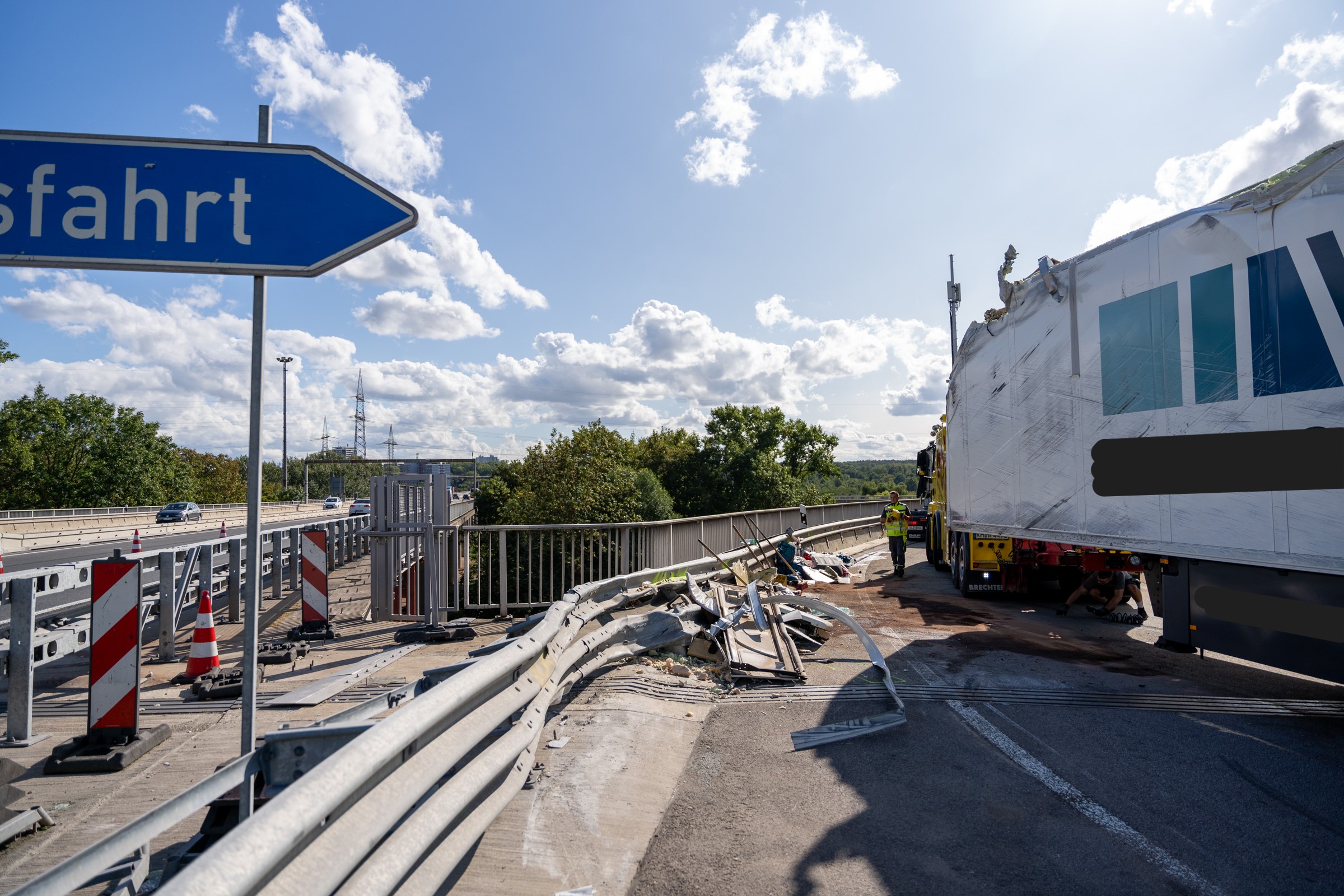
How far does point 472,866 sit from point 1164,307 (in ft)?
21.5

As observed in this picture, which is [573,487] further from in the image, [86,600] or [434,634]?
[86,600]

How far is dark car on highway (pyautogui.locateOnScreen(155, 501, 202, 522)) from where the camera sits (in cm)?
4584

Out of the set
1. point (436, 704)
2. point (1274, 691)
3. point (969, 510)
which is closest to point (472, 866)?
point (436, 704)

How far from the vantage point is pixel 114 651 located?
4.59 m

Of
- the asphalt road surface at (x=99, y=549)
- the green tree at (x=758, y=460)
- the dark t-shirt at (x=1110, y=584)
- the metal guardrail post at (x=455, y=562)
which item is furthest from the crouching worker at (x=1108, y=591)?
the green tree at (x=758, y=460)

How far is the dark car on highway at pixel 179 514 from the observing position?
Answer: 150ft

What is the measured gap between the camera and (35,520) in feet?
116

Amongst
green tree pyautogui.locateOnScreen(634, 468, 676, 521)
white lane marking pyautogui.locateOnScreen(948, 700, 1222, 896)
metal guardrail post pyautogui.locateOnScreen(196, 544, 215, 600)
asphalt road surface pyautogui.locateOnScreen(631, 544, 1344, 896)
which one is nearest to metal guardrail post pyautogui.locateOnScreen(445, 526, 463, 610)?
metal guardrail post pyautogui.locateOnScreen(196, 544, 215, 600)

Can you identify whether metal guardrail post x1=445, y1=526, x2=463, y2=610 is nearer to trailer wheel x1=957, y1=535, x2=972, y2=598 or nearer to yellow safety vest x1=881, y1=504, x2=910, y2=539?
trailer wheel x1=957, y1=535, x2=972, y2=598

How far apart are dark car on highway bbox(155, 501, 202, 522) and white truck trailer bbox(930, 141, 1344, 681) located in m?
52.9

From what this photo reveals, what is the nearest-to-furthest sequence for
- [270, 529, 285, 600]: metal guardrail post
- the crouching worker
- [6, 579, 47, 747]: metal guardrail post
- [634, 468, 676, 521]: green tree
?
[6, 579, 47, 747]: metal guardrail post < the crouching worker < [270, 529, 285, 600]: metal guardrail post < [634, 468, 676, 521]: green tree

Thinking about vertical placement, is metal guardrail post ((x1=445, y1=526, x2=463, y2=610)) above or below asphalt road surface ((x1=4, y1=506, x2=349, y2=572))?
above

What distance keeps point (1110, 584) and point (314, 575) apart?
10.8 m

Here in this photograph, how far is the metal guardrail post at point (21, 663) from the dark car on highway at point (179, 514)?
49.5 meters
